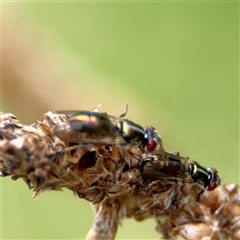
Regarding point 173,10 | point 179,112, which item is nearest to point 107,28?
point 173,10

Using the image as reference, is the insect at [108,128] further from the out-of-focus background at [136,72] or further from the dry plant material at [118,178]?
the out-of-focus background at [136,72]

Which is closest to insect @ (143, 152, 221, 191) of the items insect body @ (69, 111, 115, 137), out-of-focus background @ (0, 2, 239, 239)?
insect body @ (69, 111, 115, 137)

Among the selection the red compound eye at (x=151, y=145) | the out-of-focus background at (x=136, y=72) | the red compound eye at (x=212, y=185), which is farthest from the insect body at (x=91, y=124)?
the out-of-focus background at (x=136, y=72)

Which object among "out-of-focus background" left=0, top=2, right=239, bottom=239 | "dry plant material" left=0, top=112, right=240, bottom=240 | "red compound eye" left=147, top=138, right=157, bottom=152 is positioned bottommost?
"dry plant material" left=0, top=112, right=240, bottom=240

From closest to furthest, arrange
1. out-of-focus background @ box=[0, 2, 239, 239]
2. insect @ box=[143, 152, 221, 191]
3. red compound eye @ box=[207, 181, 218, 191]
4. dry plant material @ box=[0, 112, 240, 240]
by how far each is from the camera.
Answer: dry plant material @ box=[0, 112, 240, 240] → insect @ box=[143, 152, 221, 191] → red compound eye @ box=[207, 181, 218, 191] → out-of-focus background @ box=[0, 2, 239, 239]

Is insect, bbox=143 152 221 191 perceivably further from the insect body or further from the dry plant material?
the insect body

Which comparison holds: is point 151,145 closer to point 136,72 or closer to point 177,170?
point 177,170

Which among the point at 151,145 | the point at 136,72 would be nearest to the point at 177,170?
the point at 151,145

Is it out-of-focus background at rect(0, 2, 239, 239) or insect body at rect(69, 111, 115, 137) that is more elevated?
out-of-focus background at rect(0, 2, 239, 239)
